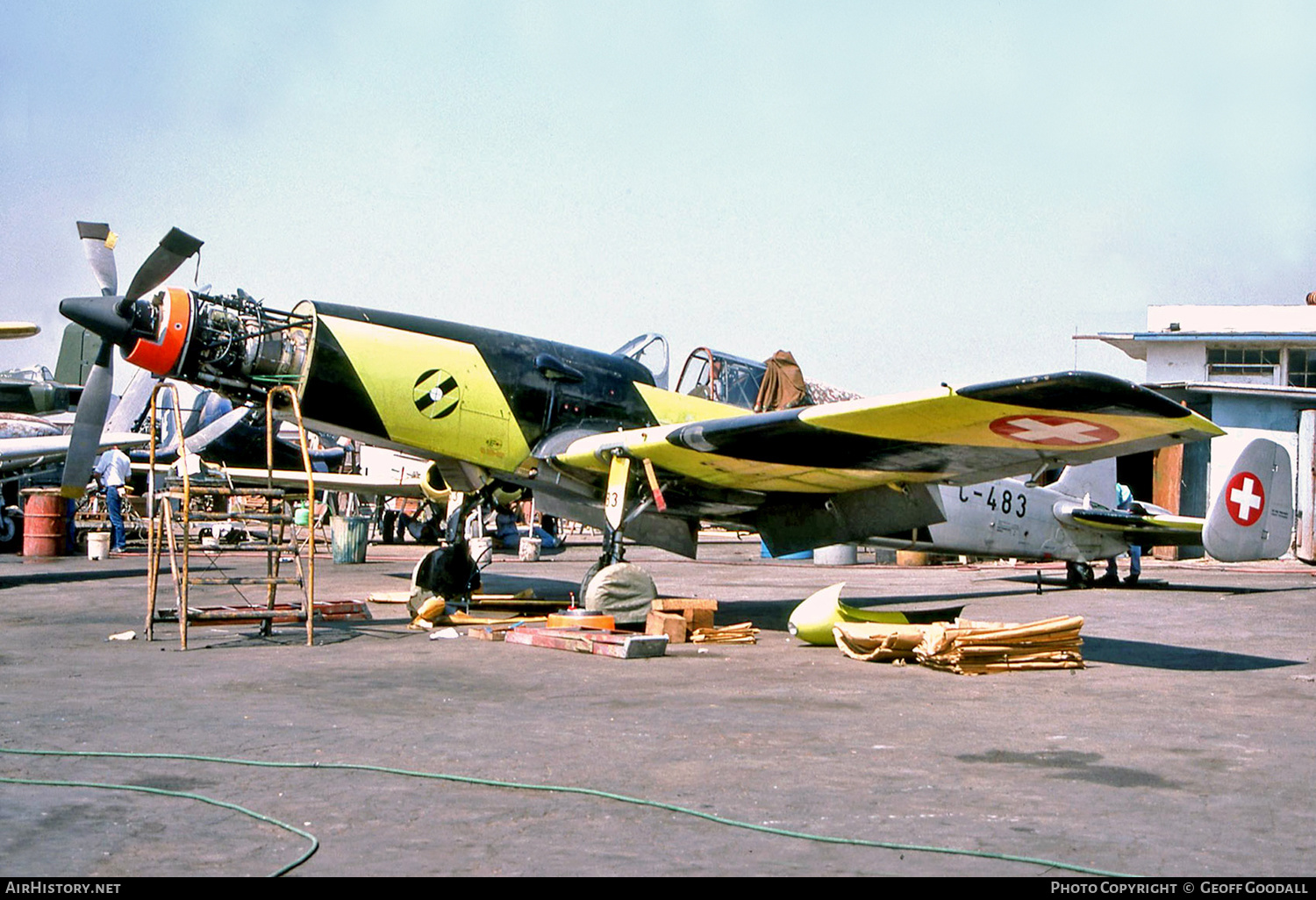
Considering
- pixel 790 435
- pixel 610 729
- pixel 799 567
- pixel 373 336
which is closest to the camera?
pixel 610 729

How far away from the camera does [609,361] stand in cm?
1263

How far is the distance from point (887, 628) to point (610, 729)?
397cm

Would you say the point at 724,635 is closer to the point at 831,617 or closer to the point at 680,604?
the point at 680,604

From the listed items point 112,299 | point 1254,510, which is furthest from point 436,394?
point 1254,510

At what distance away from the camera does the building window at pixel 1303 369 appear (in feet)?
138

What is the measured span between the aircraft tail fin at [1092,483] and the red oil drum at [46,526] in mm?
20691

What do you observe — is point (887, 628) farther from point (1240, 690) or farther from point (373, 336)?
point (373, 336)

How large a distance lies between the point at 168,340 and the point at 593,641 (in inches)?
183

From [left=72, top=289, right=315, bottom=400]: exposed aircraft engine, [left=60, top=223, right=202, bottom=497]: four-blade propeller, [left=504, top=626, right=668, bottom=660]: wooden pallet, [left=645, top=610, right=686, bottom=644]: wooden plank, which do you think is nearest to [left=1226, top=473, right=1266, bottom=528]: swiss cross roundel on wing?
[left=645, top=610, right=686, bottom=644]: wooden plank

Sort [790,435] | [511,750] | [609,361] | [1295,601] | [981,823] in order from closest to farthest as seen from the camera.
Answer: [981,823], [511,750], [790,435], [609,361], [1295,601]

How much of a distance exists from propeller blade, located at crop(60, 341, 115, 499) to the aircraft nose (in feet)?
3.11

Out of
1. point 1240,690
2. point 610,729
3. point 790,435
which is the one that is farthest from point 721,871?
point 790,435

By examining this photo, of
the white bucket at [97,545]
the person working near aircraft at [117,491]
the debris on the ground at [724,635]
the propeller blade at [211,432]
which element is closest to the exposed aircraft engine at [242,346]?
the debris on the ground at [724,635]

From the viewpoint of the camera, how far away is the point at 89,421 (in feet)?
39.2
